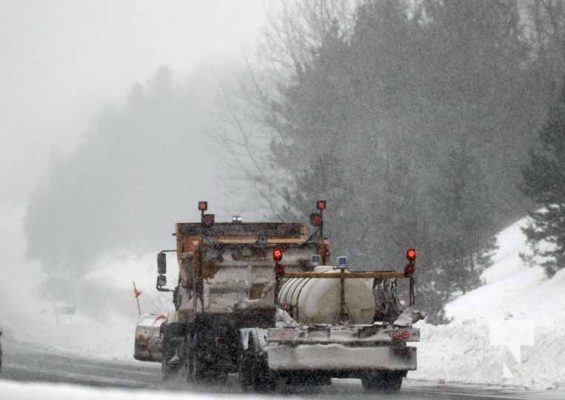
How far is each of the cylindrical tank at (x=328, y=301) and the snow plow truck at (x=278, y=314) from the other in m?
0.01

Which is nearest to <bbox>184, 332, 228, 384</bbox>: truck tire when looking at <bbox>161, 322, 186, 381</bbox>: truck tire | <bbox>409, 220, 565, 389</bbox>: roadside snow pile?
<bbox>161, 322, 186, 381</bbox>: truck tire

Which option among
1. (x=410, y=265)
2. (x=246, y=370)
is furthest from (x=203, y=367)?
(x=410, y=265)

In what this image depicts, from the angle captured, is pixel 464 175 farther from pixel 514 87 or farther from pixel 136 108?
pixel 136 108

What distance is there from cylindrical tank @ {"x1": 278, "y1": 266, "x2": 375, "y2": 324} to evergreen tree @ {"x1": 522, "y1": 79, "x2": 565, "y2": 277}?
19682mm

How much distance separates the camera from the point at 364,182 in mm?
61656

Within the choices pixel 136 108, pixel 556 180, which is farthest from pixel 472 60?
pixel 136 108

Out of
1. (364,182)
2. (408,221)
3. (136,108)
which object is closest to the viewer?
(408,221)

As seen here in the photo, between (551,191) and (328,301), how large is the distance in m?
21.5

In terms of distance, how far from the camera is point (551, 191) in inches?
1647

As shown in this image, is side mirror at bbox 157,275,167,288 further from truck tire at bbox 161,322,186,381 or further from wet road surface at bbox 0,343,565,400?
wet road surface at bbox 0,343,565,400

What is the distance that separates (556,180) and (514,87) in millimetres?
31235

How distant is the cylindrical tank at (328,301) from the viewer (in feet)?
70.1

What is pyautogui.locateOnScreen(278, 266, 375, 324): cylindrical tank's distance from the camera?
21.4 m

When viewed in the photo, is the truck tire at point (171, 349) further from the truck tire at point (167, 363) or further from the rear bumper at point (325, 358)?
the rear bumper at point (325, 358)
